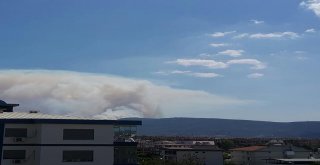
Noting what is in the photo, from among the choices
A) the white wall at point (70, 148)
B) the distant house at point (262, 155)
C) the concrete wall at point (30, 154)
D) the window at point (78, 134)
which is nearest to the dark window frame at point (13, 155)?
the concrete wall at point (30, 154)

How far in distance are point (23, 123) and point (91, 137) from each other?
19.9 ft

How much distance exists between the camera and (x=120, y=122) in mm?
45094

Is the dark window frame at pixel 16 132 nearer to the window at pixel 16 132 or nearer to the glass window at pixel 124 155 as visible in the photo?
the window at pixel 16 132

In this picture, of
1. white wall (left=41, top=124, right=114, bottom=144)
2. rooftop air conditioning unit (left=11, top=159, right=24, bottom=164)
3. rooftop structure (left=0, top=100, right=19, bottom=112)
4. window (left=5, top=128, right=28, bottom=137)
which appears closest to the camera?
white wall (left=41, top=124, right=114, bottom=144)

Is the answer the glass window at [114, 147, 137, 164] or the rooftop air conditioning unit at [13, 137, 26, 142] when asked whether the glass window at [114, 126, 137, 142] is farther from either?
the rooftop air conditioning unit at [13, 137, 26, 142]

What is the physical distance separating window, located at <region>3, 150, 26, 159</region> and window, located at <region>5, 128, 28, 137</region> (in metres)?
1.39

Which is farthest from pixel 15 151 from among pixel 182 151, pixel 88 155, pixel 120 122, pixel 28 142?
pixel 182 151

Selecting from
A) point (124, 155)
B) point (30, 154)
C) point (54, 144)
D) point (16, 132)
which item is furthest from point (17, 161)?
point (124, 155)

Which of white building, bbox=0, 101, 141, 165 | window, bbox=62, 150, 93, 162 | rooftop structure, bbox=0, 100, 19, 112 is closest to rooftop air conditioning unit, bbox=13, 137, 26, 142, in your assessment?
white building, bbox=0, 101, 141, 165

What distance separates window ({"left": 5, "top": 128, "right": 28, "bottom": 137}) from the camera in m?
42.9

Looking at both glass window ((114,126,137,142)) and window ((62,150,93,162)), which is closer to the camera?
window ((62,150,93,162))

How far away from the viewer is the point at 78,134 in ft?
143

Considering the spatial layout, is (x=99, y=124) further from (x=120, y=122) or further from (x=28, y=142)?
(x=28, y=142)

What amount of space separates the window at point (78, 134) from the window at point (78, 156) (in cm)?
121
